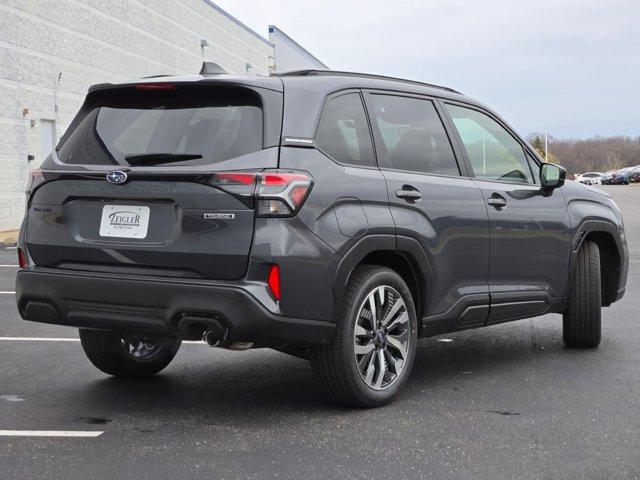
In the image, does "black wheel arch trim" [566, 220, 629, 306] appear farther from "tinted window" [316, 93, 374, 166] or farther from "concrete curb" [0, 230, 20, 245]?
"concrete curb" [0, 230, 20, 245]

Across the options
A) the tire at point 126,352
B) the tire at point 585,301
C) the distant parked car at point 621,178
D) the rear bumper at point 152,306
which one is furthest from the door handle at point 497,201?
the distant parked car at point 621,178

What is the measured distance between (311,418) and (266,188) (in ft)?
4.30

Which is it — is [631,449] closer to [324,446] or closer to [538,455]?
[538,455]

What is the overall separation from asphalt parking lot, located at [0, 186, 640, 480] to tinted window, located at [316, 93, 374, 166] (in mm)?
1416

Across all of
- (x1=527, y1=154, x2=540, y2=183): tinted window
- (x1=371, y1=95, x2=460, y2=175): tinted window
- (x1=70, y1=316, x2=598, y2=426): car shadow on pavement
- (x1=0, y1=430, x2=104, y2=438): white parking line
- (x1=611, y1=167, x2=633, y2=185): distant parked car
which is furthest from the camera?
(x1=611, y1=167, x2=633, y2=185): distant parked car

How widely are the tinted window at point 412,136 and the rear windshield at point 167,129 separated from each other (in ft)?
3.16

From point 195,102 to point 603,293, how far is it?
A: 413 centimetres

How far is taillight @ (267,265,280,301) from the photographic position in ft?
15.1

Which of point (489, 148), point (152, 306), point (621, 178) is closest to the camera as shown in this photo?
point (152, 306)

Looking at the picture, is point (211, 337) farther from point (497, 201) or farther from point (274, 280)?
point (497, 201)

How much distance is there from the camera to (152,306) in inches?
185

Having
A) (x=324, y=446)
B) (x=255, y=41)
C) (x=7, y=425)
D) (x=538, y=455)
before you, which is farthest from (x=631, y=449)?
(x=255, y=41)

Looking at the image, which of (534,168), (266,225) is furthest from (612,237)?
(266,225)

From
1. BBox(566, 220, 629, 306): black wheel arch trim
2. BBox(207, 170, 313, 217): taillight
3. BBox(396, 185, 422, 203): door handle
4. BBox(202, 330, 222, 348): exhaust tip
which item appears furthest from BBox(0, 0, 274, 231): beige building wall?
BBox(207, 170, 313, 217): taillight
